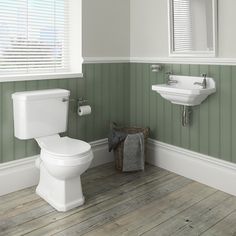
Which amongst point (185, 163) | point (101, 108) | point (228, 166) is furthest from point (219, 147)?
point (101, 108)

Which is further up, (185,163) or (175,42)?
(175,42)

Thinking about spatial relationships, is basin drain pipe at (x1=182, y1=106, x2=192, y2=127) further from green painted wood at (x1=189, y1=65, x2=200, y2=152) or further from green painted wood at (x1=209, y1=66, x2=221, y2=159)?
green painted wood at (x1=209, y1=66, x2=221, y2=159)

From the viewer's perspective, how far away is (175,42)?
9.75 feet

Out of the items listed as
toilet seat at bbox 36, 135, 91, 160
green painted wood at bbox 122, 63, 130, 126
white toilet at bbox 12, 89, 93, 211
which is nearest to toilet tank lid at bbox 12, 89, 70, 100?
white toilet at bbox 12, 89, 93, 211

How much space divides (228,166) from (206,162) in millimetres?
226

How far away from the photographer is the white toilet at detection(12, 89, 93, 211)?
2305 mm

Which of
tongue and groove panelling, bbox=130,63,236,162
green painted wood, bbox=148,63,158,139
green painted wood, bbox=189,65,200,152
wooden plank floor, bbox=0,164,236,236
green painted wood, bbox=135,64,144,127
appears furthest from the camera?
green painted wood, bbox=135,64,144,127

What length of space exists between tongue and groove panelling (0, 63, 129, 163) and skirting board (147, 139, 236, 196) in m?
0.56

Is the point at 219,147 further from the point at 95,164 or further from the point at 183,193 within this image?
the point at 95,164

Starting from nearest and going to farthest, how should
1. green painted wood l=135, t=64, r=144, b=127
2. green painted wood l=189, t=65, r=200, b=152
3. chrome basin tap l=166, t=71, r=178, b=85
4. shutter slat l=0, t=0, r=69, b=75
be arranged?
1. shutter slat l=0, t=0, r=69, b=75
2. green painted wood l=189, t=65, r=200, b=152
3. chrome basin tap l=166, t=71, r=178, b=85
4. green painted wood l=135, t=64, r=144, b=127

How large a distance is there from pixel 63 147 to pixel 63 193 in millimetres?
356

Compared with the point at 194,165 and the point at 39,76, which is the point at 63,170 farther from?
the point at 194,165

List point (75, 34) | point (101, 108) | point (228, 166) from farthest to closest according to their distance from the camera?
point (101, 108) → point (75, 34) → point (228, 166)

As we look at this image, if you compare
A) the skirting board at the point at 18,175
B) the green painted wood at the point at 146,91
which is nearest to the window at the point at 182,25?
the green painted wood at the point at 146,91
